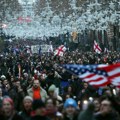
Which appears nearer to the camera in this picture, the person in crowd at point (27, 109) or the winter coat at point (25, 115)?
the winter coat at point (25, 115)

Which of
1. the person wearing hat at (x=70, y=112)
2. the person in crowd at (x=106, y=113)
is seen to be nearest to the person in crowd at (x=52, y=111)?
the person wearing hat at (x=70, y=112)

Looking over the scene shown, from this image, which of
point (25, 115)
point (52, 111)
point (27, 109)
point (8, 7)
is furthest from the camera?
point (8, 7)

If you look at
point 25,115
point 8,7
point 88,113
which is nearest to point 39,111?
point 88,113

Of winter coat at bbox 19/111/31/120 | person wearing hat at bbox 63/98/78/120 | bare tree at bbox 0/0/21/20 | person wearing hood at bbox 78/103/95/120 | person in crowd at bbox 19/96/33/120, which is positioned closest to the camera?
person wearing hood at bbox 78/103/95/120

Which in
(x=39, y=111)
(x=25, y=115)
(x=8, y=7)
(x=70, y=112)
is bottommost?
A: (x=8, y=7)

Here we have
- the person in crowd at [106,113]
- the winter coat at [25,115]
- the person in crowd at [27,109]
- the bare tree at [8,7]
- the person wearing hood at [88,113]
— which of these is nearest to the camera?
the person wearing hood at [88,113]

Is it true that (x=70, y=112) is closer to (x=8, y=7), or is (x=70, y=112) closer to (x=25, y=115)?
(x=25, y=115)

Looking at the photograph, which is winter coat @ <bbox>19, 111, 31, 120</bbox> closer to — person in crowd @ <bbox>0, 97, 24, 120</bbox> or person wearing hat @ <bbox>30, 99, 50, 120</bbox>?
person in crowd @ <bbox>0, 97, 24, 120</bbox>

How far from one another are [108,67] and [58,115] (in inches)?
50.8

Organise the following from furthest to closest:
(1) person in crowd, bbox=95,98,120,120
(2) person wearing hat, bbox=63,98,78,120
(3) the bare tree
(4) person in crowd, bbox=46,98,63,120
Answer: (3) the bare tree → (2) person wearing hat, bbox=63,98,78,120 → (4) person in crowd, bbox=46,98,63,120 → (1) person in crowd, bbox=95,98,120,120

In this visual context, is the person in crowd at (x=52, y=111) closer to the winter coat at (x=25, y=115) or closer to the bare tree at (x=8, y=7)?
the winter coat at (x=25, y=115)

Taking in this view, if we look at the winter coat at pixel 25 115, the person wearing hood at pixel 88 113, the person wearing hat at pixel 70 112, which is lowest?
the winter coat at pixel 25 115

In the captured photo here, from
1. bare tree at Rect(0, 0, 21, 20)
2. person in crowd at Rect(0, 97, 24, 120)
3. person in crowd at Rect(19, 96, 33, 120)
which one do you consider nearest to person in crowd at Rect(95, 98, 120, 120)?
person in crowd at Rect(0, 97, 24, 120)

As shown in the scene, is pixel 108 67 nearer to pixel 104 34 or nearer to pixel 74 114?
pixel 74 114
